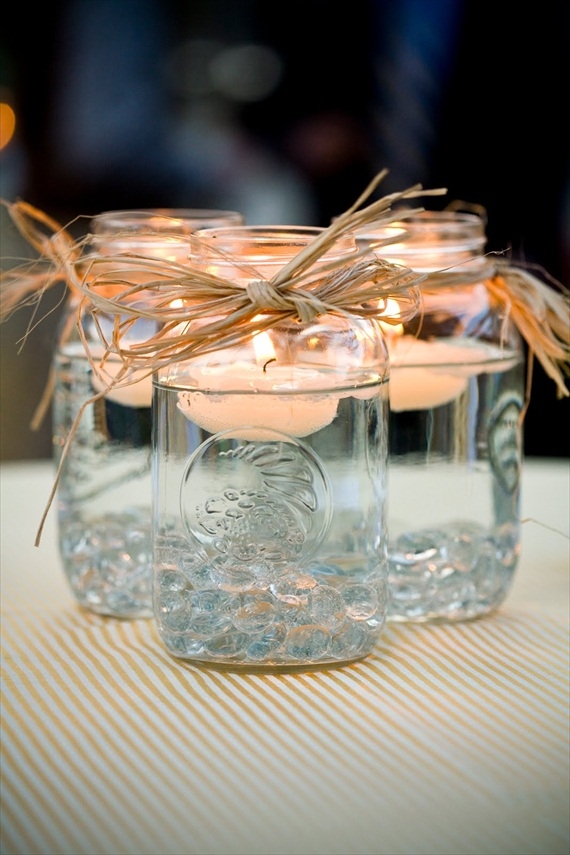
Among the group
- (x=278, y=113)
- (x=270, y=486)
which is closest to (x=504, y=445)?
(x=270, y=486)

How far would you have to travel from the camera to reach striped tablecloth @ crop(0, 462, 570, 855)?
419mm

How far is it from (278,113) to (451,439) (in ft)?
4.62

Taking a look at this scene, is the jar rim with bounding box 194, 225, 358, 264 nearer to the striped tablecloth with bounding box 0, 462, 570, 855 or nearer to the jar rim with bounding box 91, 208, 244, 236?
the jar rim with bounding box 91, 208, 244, 236

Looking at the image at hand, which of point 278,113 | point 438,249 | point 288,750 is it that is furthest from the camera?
point 278,113

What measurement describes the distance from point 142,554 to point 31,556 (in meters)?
0.17

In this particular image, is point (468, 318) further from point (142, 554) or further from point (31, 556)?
point (31, 556)

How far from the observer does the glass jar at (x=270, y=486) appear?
1.78ft

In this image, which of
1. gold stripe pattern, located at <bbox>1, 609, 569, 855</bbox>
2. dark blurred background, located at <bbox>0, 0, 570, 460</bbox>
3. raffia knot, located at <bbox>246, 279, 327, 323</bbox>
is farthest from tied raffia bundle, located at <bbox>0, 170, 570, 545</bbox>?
dark blurred background, located at <bbox>0, 0, 570, 460</bbox>

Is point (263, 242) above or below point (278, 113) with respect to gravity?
below

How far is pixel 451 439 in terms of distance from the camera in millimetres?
671

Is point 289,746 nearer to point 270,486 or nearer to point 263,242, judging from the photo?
point 270,486

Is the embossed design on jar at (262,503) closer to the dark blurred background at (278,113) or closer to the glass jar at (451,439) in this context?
the glass jar at (451,439)

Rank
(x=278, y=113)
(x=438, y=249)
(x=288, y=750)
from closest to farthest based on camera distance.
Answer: (x=288, y=750) → (x=438, y=249) → (x=278, y=113)

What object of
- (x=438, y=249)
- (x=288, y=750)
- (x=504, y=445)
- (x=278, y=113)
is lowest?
(x=288, y=750)
